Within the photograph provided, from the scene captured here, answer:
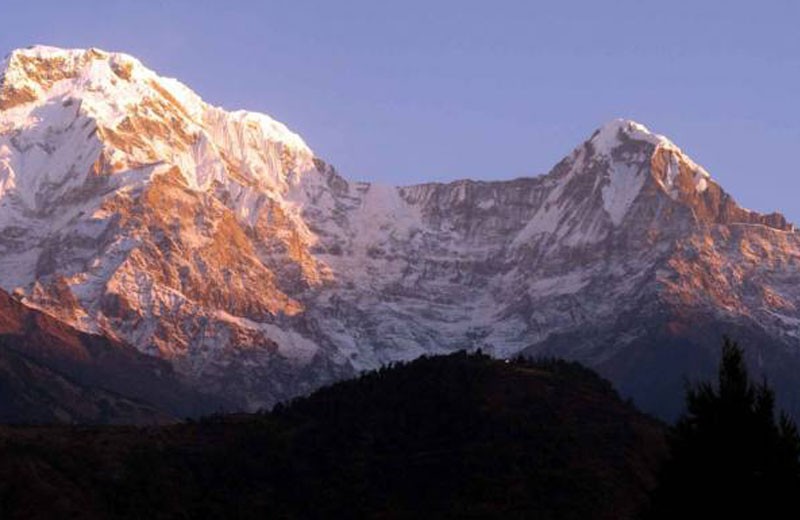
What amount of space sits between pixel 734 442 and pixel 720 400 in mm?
1872

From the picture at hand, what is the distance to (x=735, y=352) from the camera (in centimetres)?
8262

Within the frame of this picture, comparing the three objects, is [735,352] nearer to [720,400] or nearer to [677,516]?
[720,400]

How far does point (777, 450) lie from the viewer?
262 ft

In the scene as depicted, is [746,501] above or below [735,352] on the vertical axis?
below

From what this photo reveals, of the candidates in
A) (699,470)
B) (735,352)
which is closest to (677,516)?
(699,470)

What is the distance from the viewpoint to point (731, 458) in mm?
79625

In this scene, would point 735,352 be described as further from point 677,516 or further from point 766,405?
point 677,516

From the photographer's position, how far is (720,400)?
80625mm

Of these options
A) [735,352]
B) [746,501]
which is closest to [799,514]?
[746,501]

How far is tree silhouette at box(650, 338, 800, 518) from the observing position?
258ft

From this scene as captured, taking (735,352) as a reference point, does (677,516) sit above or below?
below

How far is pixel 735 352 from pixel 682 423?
4443mm

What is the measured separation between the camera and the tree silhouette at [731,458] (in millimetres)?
78688

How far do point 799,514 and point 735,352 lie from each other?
789 cm
